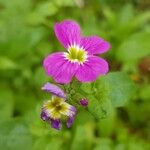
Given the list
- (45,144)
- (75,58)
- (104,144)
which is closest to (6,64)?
(45,144)

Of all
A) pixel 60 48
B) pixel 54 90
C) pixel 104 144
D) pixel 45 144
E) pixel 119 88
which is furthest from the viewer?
pixel 60 48

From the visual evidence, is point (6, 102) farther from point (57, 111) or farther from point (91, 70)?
point (91, 70)

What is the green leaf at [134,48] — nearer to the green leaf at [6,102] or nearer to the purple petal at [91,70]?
the green leaf at [6,102]

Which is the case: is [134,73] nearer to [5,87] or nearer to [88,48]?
[5,87]

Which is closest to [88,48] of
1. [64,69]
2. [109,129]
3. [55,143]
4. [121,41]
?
[64,69]

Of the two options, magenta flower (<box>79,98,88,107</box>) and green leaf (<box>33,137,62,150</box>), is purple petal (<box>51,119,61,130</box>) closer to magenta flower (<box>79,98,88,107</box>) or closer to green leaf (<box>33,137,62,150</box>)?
magenta flower (<box>79,98,88,107</box>)

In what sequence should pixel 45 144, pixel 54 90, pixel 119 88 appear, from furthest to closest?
pixel 45 144 → pixel 119 88 → pixel 54 90

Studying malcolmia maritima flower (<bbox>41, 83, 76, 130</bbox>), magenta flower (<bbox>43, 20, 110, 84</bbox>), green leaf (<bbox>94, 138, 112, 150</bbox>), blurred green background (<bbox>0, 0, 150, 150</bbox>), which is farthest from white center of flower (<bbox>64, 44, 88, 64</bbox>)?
green leaf (<bbox>94, 138, 112, 150</bbox>)
